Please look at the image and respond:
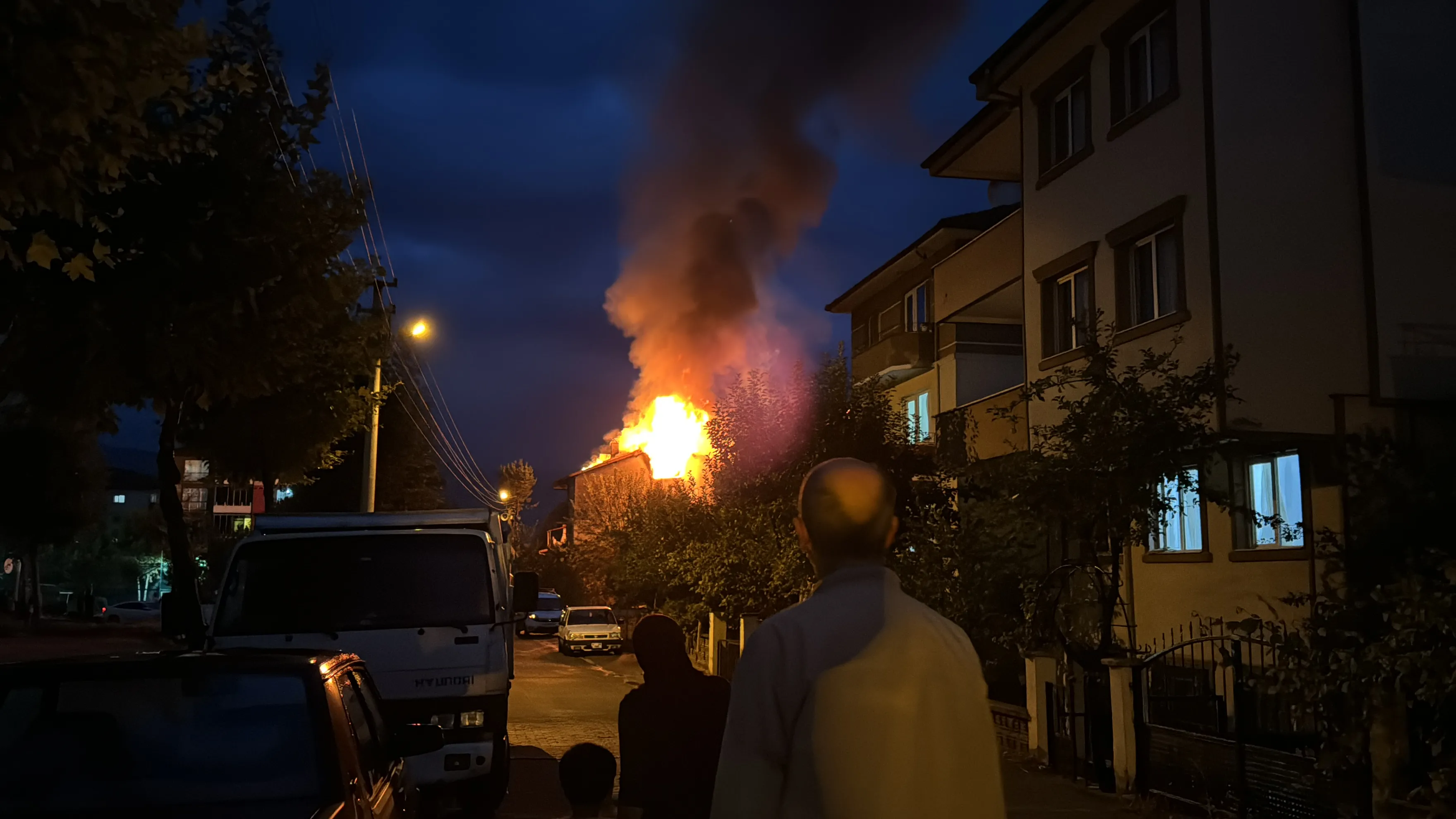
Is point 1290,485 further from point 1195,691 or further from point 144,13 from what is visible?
point 144,13

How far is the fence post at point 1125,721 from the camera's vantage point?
10.4 meters

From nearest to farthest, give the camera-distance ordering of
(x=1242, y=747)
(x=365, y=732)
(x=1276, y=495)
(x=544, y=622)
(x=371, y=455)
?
1. (x=365, y=732)
2. (x=1242, y=747)
3. (x=1276, y=495)
4. (x=371, y=455)
5. (x=544, y=622)

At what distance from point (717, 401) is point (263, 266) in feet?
25.7

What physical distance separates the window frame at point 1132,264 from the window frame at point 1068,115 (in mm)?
1668

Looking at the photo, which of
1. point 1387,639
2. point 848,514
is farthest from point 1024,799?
point 848,514

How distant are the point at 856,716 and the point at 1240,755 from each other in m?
7.67

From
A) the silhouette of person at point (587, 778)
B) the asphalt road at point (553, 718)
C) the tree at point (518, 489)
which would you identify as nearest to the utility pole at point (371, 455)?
the asphalt road at point (553, 718)

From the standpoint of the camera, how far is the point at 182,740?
4.57 m

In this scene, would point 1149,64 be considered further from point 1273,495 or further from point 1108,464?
point 1108,464

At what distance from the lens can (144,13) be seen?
7219 millimetres

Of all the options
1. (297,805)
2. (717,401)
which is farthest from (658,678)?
(717,401)

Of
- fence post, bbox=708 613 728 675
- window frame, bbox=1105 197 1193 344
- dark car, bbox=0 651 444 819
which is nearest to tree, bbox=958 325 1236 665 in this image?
window frame, bbox=1105 197 1193 344

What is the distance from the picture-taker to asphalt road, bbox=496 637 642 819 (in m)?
11.2

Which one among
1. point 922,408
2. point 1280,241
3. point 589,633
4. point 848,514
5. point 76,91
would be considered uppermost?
point 1280,241
